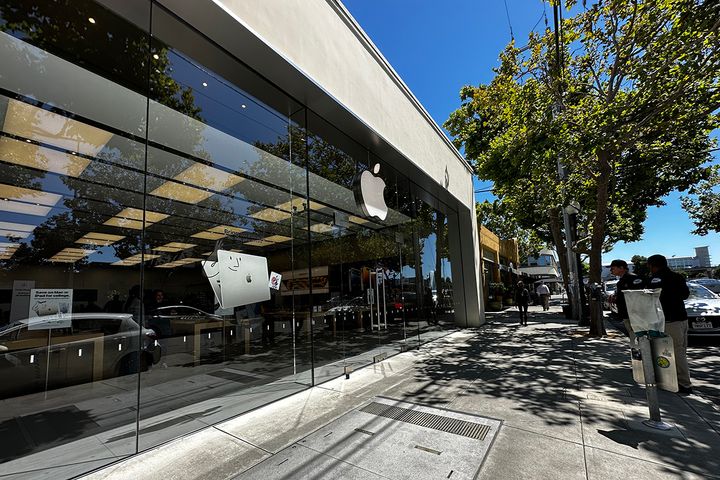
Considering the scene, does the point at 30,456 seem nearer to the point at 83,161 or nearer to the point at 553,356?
the point at 83,161

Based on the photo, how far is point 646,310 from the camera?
3730 mm

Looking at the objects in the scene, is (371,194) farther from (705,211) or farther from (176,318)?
(705,211)

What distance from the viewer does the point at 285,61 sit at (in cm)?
466

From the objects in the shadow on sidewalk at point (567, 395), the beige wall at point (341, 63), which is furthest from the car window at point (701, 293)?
the beige wall at point (341, 63)

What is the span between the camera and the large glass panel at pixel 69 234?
4.00 meters

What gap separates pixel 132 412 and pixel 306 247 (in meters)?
3.53

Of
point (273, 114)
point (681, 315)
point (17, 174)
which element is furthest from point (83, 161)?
point (681, 315)

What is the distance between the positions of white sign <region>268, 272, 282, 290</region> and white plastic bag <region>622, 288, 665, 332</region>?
5154mm

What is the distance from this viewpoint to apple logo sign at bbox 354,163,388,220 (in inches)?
287

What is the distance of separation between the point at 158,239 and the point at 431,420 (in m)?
6.67

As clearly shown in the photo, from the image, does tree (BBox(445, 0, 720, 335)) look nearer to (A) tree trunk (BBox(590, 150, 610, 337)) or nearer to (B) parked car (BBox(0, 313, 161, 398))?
(A) tree trunk (BBox(590, 150, 610, 337))

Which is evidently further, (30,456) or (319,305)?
(319,305)

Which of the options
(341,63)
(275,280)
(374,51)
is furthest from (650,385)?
(374,51)

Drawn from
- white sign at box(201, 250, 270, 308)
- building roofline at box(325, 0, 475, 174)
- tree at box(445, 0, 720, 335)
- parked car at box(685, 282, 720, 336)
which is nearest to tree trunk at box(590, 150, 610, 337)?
tree at box(445, 0, 720, 335)
